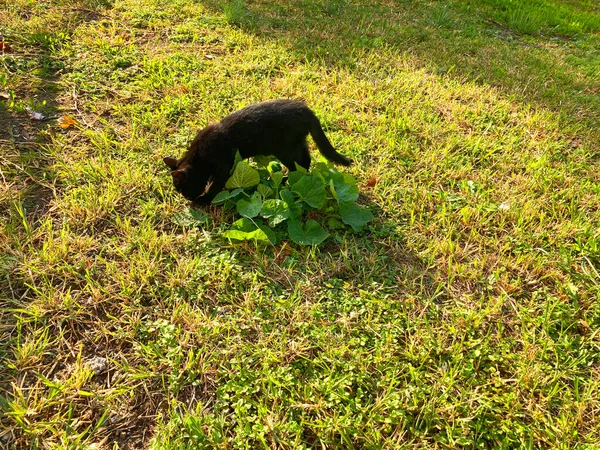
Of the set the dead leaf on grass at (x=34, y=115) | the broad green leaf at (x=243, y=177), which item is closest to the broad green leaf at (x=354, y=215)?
the broad green leaf at (x=243, y=177)

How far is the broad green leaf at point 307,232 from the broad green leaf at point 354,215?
213mm

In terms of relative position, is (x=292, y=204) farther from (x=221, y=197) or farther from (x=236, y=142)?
(x=236, y=142)

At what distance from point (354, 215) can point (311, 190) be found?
345mm

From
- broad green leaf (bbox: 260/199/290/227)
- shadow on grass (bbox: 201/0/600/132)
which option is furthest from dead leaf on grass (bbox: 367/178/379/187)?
shadow on grass (bbox: 201/0/600/132)

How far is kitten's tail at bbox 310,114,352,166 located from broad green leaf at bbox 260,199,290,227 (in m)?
0.62

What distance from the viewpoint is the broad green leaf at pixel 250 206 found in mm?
2508

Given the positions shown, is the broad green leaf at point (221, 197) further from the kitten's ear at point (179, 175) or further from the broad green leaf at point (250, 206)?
the kitten's ear at point (179, 175)

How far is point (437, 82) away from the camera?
422 cm

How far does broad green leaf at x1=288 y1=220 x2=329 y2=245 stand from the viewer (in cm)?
246

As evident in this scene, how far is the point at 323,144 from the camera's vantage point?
284 cm

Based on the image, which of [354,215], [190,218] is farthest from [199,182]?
[354,215]

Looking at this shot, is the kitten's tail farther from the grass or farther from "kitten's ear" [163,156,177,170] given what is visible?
"kitten's ear" [163,156,177,170]

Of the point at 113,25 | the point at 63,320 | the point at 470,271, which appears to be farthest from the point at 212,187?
the point at 113,25

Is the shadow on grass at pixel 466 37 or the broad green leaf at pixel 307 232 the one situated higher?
the shadow on grass at pixel 466 37
